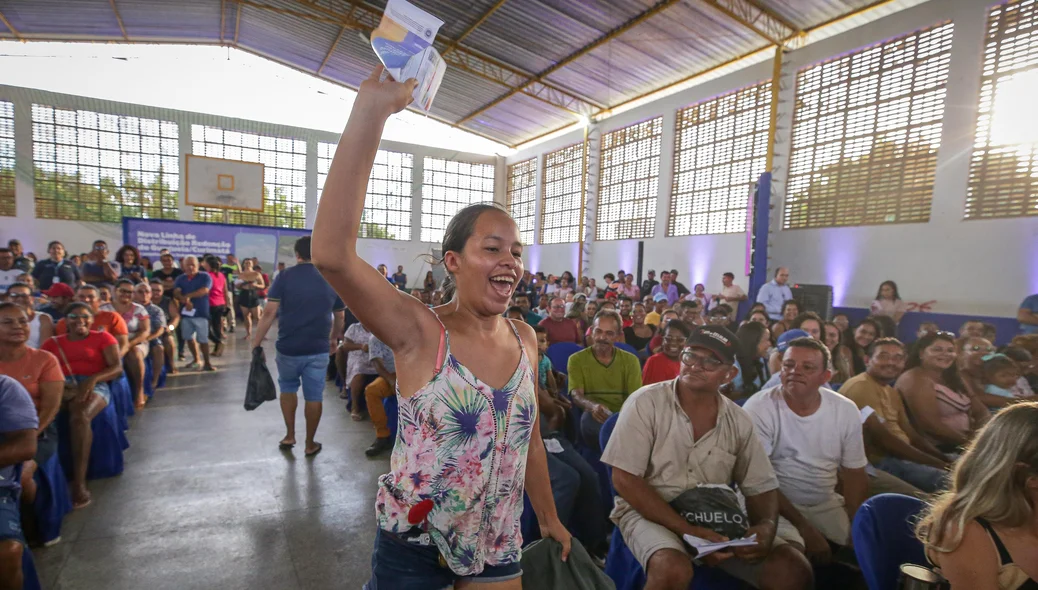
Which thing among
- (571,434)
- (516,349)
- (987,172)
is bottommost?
(571,434)

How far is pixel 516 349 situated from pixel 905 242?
1075 centimetres

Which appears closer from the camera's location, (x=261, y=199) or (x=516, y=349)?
(x=516, y=349)

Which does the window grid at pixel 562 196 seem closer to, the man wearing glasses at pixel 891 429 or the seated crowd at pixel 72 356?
the seated crowd at pixel 72 356

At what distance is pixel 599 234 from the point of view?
59.1 ft

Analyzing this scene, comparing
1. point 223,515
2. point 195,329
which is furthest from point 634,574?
point 195,329

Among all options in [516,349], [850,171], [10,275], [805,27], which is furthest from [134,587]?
[805,27]

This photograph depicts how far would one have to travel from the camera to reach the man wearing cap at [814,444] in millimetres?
2494

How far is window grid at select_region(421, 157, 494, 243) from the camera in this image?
23.5 m

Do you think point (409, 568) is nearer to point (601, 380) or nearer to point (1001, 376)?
point (601, 380)

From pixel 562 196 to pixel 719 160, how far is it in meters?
7.38

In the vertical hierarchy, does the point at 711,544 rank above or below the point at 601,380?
below

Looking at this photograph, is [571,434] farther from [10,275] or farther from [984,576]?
[10,275]

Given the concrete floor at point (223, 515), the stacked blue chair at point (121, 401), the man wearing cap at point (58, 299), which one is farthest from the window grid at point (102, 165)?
Result: the stacked blue chair at point (121, 401)

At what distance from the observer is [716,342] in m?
2.27
